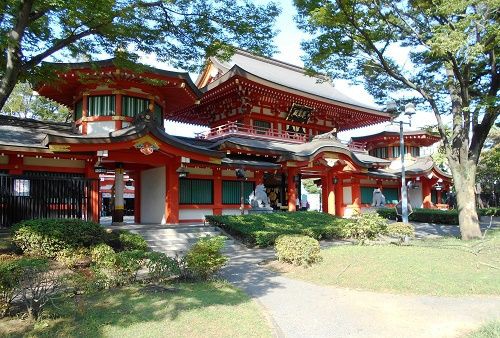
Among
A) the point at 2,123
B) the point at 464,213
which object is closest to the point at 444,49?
the point at 464,213

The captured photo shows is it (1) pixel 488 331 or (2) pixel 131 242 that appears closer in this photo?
(1) pixel 488 331

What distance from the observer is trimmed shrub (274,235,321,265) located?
32.1ft

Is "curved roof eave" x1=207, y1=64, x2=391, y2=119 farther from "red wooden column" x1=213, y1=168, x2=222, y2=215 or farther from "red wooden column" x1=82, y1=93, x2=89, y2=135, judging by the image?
"red wooden column" x1=82, y1=93, x2=89, y2=135

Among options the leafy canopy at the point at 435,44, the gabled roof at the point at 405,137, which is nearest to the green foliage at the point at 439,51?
the leafy canopy at the point at 435,44

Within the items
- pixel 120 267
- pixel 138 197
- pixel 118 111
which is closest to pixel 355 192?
pixel 138 197

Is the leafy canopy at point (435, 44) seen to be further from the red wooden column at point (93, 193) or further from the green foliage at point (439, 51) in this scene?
the red wooden column at point (93, 193)

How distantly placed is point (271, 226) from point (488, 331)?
1067 cm

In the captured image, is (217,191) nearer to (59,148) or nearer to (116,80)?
(116,80)

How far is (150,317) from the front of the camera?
576cm

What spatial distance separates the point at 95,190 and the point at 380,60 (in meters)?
12.0

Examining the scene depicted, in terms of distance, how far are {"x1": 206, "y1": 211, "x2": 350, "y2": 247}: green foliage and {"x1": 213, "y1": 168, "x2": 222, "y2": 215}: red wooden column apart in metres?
2.76

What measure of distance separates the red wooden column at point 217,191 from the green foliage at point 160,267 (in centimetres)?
1083

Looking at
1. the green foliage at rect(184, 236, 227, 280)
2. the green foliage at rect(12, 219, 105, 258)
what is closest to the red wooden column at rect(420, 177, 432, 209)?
the green foliage at rect(184, 236, 227, 280)

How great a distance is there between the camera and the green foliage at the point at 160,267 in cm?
784
